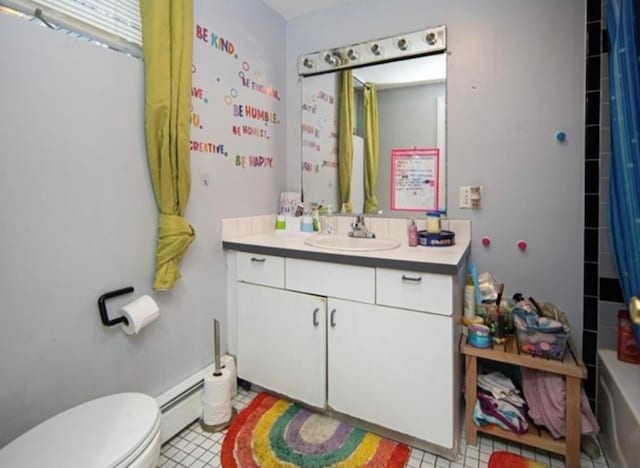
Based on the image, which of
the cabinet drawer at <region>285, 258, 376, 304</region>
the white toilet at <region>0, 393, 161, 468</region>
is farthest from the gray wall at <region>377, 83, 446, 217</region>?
the white toilet at <region>0, 393, 161, 468</region>

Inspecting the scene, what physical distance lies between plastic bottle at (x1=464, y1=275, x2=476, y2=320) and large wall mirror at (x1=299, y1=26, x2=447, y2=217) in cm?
48

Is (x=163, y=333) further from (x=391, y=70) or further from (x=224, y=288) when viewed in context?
(x=391, y=70)

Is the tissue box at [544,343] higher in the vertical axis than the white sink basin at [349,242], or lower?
lower

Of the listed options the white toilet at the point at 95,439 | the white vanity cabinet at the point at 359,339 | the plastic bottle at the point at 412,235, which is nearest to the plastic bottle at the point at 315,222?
the white vanity cabinet at the point at 359,339

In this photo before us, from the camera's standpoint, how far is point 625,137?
121 cm

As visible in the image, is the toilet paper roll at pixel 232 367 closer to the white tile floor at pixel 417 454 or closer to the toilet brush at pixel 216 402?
the toilet brush at pixel 216 402

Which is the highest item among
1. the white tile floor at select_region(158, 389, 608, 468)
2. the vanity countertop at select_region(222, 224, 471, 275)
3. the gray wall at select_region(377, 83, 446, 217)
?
the gray wall at select_region(377, 83, 446, 217)

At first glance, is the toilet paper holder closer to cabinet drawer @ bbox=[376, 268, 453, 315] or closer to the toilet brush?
the toilet brush

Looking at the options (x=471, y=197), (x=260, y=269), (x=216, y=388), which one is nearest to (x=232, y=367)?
(x=216, y=388)

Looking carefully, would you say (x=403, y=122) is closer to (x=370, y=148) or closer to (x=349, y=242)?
(x=370, y=148)

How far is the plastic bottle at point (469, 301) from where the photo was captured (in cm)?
155

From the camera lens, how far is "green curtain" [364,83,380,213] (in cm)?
199

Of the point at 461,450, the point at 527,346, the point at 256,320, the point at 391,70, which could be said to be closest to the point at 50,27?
the point at 256,320

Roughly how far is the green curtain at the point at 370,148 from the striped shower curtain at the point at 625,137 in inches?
40.8
